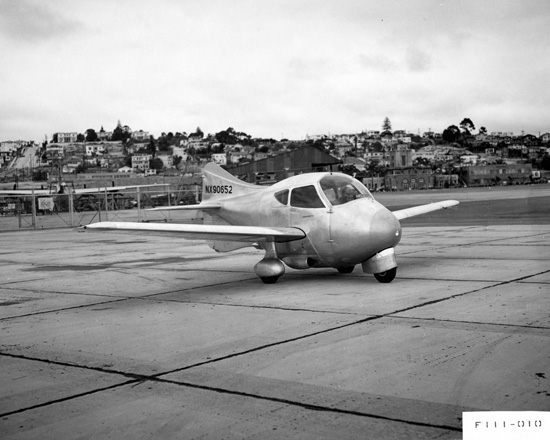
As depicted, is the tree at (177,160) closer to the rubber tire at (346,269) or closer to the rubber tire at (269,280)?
the rubber tire at (346,269)

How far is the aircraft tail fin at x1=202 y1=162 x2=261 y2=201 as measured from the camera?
1607cm

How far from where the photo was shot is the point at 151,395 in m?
6.38

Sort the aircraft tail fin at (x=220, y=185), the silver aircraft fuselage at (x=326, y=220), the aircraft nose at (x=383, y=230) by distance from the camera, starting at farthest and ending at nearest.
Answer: the aircraft tail fin at (x=220, y=185) < the silver aircraft fuselage at (x=326, y=220) < the aircraft nose at (x=383, y=230)

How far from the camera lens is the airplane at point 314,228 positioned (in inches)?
498

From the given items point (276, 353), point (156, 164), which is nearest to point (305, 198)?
point (276, 353)

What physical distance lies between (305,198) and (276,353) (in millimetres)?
6248

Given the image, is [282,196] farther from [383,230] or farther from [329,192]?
[383,230]

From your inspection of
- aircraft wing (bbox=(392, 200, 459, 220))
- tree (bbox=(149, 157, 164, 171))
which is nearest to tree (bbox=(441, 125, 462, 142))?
tree (bbox=(149, 157, 164, 171))

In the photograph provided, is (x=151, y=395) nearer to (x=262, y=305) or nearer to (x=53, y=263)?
(x=262, y=305)

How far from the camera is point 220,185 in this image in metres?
16.5

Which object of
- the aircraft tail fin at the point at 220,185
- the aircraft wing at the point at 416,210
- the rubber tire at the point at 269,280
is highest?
the aircraft tail fin at the point at 220,185

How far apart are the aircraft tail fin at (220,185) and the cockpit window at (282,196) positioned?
4.46 feet

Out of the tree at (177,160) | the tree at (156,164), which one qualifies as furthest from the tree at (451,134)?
the tree at (156,164)

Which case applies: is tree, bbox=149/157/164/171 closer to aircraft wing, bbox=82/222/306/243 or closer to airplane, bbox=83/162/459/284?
airplane, bbox=83/162/459/284
